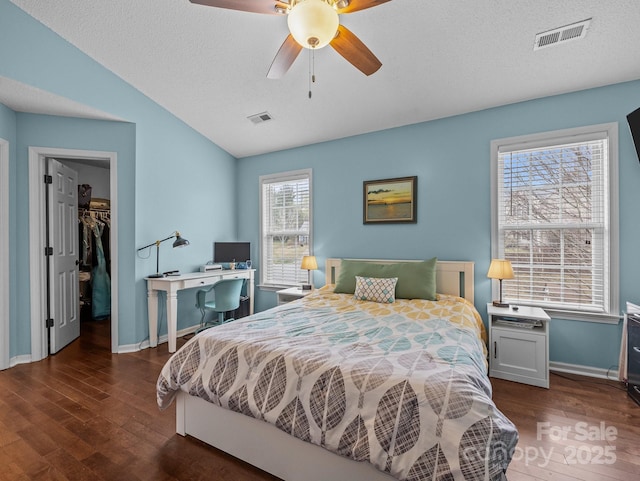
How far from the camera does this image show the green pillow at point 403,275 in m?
3.07

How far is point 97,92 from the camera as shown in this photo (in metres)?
3.05

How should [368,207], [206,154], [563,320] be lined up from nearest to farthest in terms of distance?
[563,320] → [368,207] → [206,154]

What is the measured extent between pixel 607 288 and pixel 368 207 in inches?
96.5

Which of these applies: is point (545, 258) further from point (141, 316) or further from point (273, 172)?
point (141, 316)

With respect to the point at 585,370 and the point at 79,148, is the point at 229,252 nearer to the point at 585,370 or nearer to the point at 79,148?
the point at 79,148

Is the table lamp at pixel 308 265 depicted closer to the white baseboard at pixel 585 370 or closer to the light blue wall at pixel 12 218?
the white baseboard at pixel 585 370

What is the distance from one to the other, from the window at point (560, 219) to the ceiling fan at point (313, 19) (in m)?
2.14

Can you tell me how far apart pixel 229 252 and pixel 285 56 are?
315 cm

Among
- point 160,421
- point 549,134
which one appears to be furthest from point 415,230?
point 160,421

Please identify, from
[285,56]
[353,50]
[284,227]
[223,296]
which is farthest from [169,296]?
[353,50]

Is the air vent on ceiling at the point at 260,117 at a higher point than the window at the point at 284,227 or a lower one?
higher

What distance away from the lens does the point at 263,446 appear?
1.63m

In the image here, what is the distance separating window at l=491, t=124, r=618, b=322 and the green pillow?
74 cm

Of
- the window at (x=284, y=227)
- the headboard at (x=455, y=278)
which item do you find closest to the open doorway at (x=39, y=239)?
the window at (x=284, y=227)
